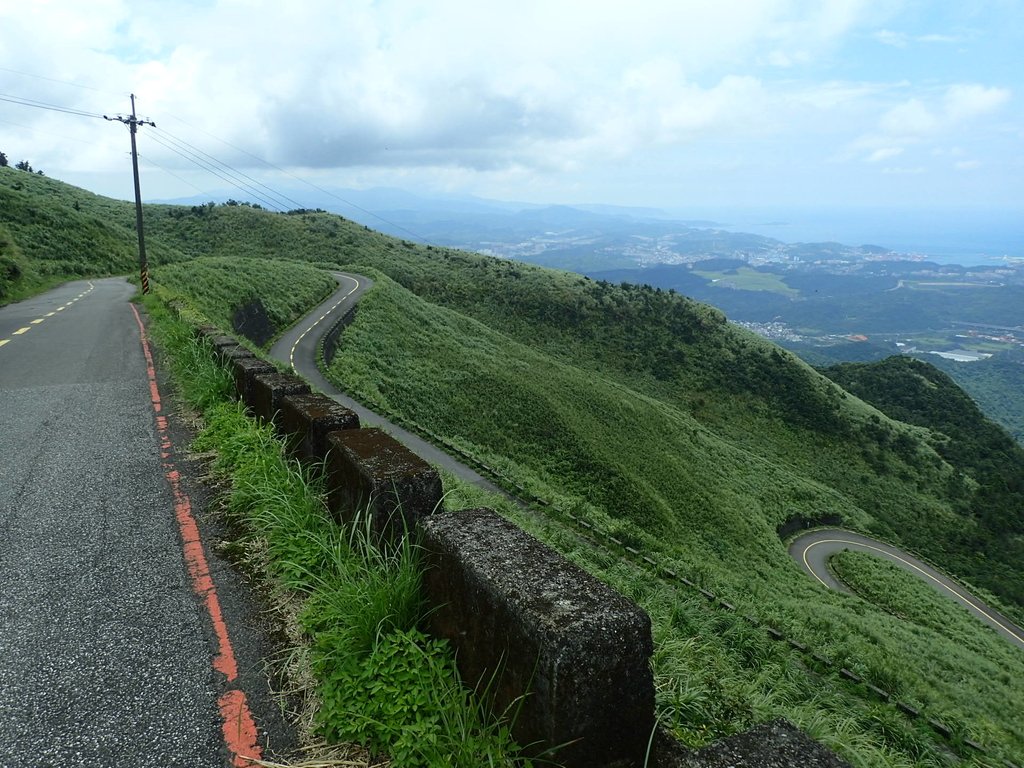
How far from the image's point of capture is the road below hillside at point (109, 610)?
2.77m

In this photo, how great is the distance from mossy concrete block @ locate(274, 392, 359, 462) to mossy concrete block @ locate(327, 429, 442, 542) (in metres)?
0.54

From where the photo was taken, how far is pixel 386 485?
3.51 metres

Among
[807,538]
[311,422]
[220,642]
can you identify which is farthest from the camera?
[807,538]

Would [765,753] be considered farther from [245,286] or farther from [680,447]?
[245,286]

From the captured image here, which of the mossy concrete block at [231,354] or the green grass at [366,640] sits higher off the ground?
the mossy concrete block at [231,354]

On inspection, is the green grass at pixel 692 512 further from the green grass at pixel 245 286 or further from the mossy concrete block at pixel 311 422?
the green grass at pixel 245 286

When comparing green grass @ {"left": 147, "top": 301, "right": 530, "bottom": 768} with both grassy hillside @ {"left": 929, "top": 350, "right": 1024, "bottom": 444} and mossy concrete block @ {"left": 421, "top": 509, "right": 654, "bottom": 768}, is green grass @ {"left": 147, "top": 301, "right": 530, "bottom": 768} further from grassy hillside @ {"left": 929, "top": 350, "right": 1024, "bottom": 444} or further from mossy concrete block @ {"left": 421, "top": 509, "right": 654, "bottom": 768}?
grassy hillside @ {"left": 929, "top": 350, "right": 1024, "bottom": 444}

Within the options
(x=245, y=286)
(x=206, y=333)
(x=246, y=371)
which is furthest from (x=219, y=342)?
(x=245, y=286)

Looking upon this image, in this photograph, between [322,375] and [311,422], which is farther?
[322,375]

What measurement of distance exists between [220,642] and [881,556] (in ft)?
143

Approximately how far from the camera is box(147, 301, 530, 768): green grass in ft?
8.00

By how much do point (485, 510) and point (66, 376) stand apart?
1029cm

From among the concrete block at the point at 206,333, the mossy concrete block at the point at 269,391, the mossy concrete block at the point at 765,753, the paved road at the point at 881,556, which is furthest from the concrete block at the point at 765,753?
the paved road at the point at 881,556

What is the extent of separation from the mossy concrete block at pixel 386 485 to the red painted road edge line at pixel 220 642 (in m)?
1.00
